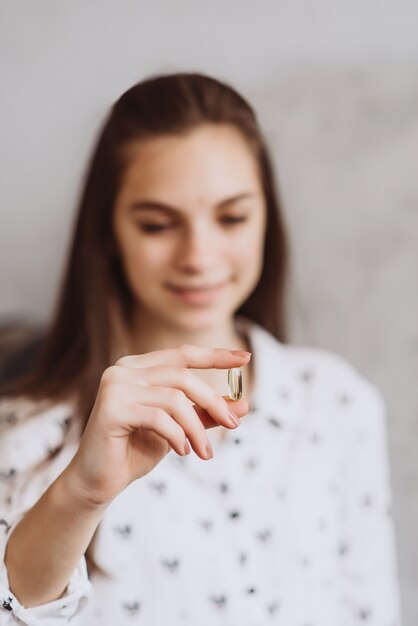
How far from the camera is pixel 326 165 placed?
2.24 feet

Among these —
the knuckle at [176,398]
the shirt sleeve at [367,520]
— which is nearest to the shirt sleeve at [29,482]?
the knuckle at [176,398]

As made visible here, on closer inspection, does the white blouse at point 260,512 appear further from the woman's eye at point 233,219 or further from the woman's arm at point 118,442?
the woman's eye at point 233,219

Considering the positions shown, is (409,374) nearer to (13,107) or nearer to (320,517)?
(320,517)

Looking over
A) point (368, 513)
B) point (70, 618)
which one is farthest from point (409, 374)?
point (70, 618)

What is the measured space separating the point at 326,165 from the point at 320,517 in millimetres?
284

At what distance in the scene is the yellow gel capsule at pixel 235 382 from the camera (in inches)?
12.8

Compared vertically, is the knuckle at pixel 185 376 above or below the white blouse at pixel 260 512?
above

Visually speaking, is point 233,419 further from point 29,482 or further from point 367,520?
point 367,520

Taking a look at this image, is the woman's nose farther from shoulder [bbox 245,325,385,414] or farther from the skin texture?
shoulder [bbox 245,325,385,414]

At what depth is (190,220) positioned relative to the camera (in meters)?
0.43

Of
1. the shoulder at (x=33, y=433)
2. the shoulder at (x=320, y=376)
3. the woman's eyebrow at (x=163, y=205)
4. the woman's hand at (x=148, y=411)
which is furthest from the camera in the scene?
the shoulder at (x=320, y=376)

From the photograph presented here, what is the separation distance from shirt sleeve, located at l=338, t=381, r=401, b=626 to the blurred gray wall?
0.01m

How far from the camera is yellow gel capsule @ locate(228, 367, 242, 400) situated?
325 mm

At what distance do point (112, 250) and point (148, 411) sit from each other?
0.74ft
